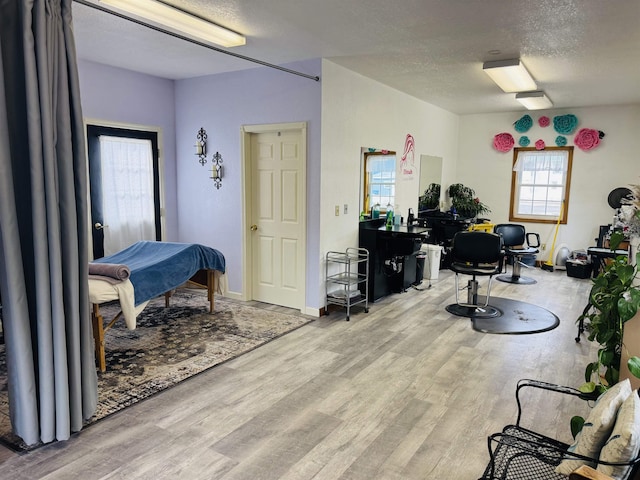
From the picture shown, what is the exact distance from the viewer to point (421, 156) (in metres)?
6.92

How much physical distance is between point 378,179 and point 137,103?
3.01m

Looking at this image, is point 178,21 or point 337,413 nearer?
point 337,413

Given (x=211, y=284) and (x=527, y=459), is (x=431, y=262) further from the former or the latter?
(x=527, y=459)

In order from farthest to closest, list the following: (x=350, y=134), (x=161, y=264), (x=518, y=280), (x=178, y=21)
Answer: (x=518, y=280) → (x=350, y=134) → (x=161, y=264) → (x=178, y=21)

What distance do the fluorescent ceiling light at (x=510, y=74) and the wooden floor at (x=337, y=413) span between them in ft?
8.61

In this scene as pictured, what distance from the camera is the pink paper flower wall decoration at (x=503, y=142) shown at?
7.87 m

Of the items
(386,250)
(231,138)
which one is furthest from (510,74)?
(231,138)

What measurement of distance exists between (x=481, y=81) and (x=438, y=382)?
3.72m

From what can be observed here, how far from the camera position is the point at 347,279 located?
16.1ft

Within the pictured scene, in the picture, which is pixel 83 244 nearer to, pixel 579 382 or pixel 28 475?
pixel 28 475

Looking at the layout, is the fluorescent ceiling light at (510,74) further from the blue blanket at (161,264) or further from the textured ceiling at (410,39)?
the blue blanket at (161,264)

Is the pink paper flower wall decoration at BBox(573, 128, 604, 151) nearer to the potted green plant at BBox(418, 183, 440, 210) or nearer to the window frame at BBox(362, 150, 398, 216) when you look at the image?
the potted green plant at BBox(418, 183, 440, 210)

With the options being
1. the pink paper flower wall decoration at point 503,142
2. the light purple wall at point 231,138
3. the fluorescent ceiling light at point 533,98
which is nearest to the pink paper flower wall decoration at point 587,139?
the pink paper flower wall decoration at point 503,142

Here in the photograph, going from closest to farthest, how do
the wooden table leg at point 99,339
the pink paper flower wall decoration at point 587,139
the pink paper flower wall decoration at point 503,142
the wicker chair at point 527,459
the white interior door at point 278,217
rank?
the wicker chair at point 527,459
the wooden table leg at point 99,339
the white interior door at point 278,217
the pink paper flower wall decoration at point 587,139
the pink paper flower wall decoration at point 503,142
